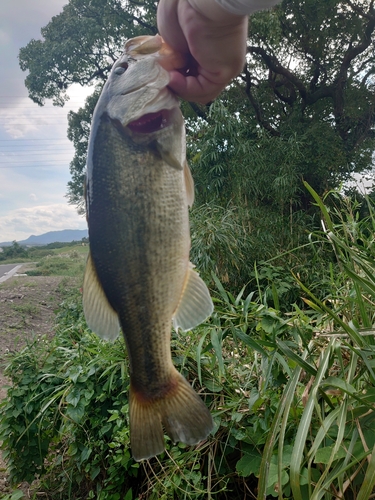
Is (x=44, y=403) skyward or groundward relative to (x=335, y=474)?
groundward

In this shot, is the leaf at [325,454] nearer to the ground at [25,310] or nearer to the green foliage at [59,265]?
the ground at [25,310]

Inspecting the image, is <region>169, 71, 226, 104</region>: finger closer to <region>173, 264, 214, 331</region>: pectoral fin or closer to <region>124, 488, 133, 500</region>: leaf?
<region>173, 264, 214, 331</region>: pectoral fin

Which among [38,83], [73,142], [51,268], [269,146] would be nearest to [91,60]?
[38,83]

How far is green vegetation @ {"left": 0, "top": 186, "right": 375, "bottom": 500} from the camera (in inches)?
54.4

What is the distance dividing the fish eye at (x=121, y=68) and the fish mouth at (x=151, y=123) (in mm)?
150

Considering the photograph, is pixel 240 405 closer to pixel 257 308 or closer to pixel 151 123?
pixel 257 308

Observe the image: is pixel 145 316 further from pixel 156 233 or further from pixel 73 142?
pixel 73 142

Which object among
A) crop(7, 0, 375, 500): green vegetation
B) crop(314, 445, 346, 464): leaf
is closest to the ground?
crop(7, 0, 375, 500): green vegetation

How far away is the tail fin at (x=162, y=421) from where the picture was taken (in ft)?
2.96

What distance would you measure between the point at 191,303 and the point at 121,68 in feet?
1.92

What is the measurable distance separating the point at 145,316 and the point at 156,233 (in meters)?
0.19

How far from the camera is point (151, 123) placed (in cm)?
94

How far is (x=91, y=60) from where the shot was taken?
1008cm

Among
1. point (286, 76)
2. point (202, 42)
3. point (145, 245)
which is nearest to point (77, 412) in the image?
point (145, 245)
